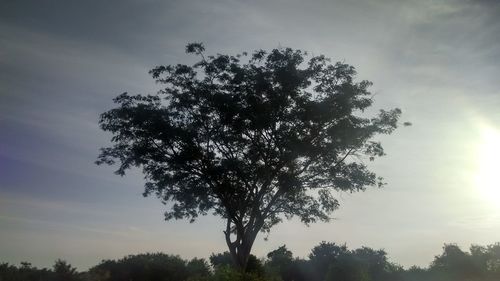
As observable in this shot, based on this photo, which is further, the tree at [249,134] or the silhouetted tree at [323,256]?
the silhouetted tree at [323,256]

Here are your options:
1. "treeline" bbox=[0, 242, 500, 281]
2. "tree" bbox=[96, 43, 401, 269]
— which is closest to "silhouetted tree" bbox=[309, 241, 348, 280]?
"treeline" bbox=[0, 242, 500, 281]

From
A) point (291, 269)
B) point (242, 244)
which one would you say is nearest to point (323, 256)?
point (291, 269)

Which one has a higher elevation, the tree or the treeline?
the tree

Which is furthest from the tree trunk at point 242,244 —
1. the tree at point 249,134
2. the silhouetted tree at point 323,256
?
the silhouetted tree at point 323,256

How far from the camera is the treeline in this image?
23281 mm

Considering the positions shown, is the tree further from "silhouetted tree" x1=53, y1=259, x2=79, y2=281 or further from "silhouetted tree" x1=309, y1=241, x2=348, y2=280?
"silhouetted tree" x1=309, y1=241, x2=348, y2=280

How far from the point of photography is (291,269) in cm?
5631

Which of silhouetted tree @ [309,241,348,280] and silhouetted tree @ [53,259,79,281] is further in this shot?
silhouetted tree @ [309,241,348,280]

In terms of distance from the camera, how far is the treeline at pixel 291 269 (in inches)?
917

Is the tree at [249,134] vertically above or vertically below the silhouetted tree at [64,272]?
above

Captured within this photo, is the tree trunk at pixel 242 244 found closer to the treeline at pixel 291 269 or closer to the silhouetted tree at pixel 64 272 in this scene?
the treeline at pixel 291 269

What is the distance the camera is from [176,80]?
2469 centimetres

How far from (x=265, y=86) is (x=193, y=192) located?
8.87m

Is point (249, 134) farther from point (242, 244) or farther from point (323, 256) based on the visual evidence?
point (323, 256)
